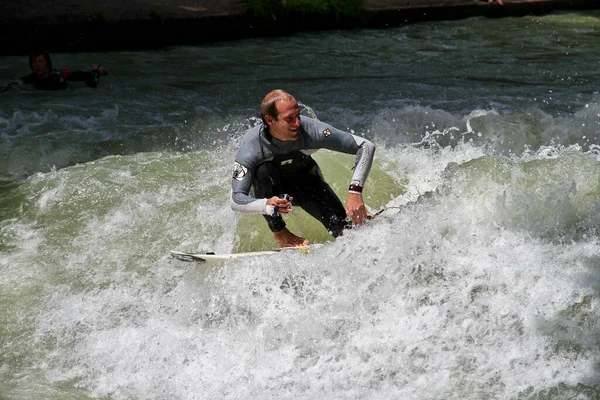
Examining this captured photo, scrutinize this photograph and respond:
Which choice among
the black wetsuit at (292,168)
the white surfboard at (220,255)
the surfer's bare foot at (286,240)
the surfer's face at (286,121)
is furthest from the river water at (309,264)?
the surfer's face at (286,121)

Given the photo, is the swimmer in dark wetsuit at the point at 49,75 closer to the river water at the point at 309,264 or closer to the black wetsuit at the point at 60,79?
the black wetsuit at the point at 60,79

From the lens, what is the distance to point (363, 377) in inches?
174

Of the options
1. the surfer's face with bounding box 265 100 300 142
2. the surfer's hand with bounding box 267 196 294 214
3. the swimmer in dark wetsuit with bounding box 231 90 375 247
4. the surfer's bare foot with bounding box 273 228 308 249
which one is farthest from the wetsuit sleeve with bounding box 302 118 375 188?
the surfer's bare foot with bounding box 273 228 308 249

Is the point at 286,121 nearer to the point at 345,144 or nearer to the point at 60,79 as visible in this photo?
the point at 345,144

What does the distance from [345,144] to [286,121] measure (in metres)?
0.48

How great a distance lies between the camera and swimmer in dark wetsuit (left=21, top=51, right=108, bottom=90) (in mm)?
9508

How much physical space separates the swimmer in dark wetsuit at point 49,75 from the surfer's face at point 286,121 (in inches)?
218

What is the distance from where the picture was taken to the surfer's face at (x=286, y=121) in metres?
4.72

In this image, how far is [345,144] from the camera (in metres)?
5.05

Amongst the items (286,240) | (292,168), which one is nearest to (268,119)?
(292,168)

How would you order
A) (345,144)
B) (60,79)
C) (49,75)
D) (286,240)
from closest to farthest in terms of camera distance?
(345,144), (286,240), (49,75), (60,79)

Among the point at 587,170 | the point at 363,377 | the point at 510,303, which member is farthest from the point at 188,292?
the point at 587,170

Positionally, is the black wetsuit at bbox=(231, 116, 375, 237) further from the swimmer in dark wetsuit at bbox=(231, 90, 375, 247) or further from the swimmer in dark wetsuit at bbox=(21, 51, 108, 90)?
the swimmer in dark wetsuit at bbox=(21, 51, 108, 90)

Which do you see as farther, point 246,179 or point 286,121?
point 246,179
